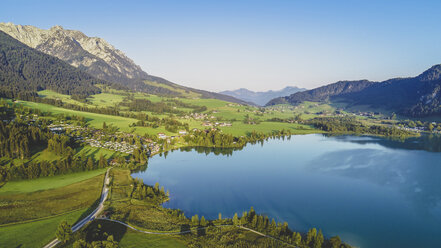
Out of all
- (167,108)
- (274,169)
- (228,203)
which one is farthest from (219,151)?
(167,108)

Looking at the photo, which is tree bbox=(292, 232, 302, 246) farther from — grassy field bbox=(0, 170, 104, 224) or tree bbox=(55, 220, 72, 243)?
grassy field bbox=(0, 170, 104, 224)

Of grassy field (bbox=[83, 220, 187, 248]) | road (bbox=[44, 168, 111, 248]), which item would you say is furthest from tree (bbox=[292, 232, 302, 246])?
road (bbox=[44, 168, 111, 248])

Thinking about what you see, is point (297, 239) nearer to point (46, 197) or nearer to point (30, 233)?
point (30, 233)

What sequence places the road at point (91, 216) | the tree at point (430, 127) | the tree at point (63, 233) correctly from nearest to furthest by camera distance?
the tree at point (63, 233) → the road at point (91, 216) → the tree at point (430, 127)

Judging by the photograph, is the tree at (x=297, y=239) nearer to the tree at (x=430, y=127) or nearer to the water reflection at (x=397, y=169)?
the water reflection at (x=397, y=169)

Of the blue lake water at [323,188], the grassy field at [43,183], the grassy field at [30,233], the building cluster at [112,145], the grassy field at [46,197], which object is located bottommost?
the blue lake water at [323,188]

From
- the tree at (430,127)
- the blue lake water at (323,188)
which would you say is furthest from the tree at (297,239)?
the tree at (430,127)

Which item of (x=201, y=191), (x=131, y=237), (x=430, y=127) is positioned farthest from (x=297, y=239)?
(x=430, y=127)

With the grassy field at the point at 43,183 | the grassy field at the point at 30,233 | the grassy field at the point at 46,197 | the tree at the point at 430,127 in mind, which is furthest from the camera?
the tree at the point at 430,127
